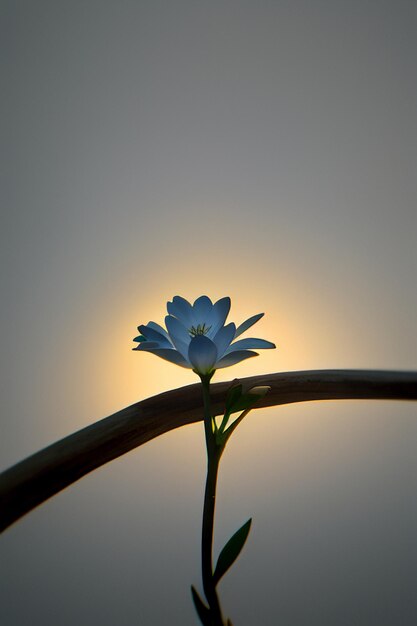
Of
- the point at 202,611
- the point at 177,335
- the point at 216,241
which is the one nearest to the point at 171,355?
→ the point at 177,335

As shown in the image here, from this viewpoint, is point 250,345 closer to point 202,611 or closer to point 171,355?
point 171,355

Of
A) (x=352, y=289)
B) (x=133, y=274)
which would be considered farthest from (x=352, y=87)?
(x=133, y=274)

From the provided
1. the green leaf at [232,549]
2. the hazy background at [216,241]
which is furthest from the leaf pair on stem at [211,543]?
the hazy background at [216,241]

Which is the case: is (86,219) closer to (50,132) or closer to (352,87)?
(50,132)

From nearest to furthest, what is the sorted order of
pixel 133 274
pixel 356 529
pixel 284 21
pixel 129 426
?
1. pixel 129 426
2. pixel 356 529
3. pixel 133 274
4. pixel 284 21

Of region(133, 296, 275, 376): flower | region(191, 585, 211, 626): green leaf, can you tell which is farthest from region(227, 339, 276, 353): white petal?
region(191, 585, 211, 626): green leaf

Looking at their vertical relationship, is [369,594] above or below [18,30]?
below

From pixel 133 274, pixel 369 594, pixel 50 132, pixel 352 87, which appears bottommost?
pixel 369 594
